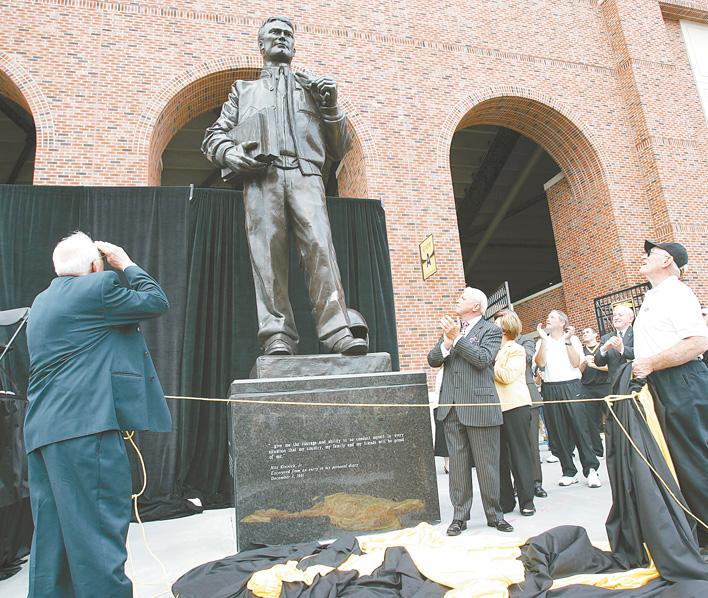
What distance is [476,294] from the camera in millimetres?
4016

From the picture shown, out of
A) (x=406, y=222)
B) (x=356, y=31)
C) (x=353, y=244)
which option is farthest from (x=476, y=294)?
(x=356, y=31)

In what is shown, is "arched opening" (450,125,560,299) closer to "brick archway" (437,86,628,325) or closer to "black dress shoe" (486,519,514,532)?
"brick archway" (437,86,628,325)

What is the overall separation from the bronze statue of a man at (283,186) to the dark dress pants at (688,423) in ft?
6.53

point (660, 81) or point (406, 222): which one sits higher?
point (660, 81)

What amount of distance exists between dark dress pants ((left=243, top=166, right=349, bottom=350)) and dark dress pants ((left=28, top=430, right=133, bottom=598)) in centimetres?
192

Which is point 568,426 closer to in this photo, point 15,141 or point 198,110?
point 198,110

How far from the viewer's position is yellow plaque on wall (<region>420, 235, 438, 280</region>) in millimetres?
8174

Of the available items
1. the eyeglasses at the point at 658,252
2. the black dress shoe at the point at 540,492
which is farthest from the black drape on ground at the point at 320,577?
the black dress shoe at the point at 540,492

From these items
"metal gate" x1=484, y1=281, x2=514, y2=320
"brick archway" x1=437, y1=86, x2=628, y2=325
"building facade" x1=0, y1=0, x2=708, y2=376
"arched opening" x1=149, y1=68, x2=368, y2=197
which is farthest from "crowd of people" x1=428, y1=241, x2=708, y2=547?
"brick archway" x1=437, y1=86, x2=628, y2=325

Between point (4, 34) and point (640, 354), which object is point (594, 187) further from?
point (4, 34)

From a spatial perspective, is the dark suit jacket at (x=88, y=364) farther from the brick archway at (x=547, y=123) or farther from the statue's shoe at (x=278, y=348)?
the brick archway at (x=547, y=123)

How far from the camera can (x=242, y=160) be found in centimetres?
404

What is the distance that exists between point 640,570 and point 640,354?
3.50 feet

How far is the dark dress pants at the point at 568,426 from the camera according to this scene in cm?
496
